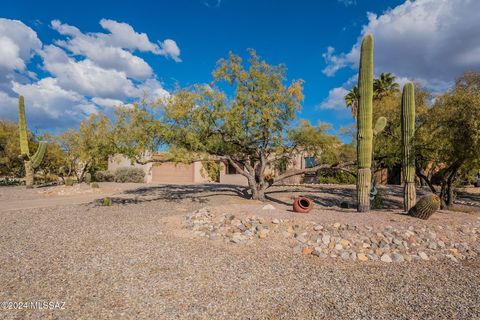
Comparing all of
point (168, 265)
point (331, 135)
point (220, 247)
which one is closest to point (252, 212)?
point (220, 247)

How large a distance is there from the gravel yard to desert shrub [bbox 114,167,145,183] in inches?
826

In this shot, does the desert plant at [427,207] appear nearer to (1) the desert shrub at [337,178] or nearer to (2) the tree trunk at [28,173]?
(1) the desert shrub at [337,178]

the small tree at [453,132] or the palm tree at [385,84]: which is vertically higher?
the palm tree at [385,84]

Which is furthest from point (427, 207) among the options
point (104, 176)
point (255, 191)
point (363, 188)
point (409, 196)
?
point (104, 176)

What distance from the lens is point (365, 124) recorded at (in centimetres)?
1002

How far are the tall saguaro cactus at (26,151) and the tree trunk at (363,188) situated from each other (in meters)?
22.9

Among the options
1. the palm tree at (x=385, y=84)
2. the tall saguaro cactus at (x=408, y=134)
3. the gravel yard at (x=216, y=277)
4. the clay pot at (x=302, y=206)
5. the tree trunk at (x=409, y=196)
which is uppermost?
the palm tree at (x=385, y=84)

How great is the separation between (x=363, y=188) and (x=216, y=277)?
22.3ft

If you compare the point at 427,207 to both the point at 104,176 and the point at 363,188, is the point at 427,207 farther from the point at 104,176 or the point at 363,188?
the point at 104,176

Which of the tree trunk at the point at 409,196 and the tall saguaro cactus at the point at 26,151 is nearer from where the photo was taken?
the tree trunk at the point at 409,196

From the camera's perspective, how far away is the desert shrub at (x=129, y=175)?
96.4ft

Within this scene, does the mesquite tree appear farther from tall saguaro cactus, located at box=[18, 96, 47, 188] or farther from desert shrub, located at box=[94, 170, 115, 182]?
desert shrub, located at box=[94, 170, 115, 182]

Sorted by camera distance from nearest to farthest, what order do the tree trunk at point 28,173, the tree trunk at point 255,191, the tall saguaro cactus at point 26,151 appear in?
the tree trunk at point 255,191
the tall saguaro cactus at point 26,151
the tree trunk at point 28,173

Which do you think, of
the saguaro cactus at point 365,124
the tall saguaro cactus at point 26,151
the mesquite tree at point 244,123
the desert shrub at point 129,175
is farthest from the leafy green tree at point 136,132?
the desert shrub at point 129,175
